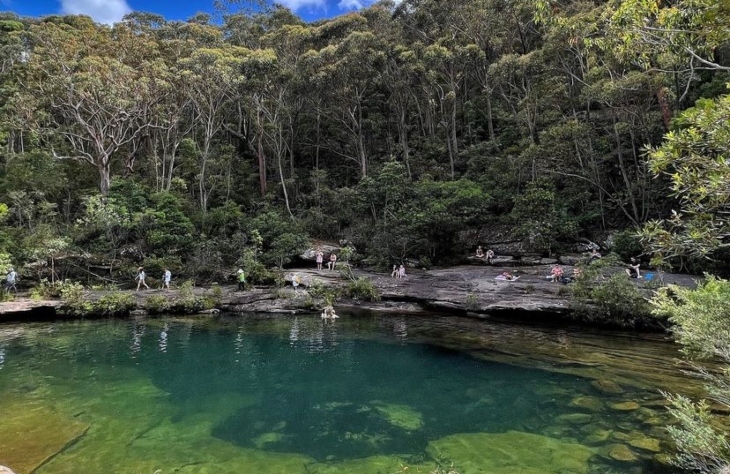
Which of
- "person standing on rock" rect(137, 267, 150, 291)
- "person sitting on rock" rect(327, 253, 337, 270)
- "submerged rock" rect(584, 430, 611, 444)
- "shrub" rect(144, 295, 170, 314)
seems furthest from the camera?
"person sitting on rock" rect(327, 253, 337, 270)

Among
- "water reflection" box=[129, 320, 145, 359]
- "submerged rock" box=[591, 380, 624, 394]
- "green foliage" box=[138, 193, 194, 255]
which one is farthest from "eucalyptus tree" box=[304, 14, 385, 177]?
"submerged rock" box=[591, 380, 624, 394]

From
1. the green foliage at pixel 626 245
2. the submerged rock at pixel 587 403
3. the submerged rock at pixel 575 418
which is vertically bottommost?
the submerged rock at pixel 575 418

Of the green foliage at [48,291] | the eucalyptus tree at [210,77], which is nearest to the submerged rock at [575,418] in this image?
the green foliage at [48,291]

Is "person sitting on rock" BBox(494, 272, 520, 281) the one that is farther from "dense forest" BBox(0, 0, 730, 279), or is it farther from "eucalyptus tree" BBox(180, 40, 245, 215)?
"eucalyptus tree" BBox(180, 40, 245, 215)

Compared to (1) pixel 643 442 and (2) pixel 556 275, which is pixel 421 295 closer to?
(2) pixel 556 275

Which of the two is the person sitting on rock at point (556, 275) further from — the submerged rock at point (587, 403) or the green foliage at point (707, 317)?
the green foliage at point (707, 317)

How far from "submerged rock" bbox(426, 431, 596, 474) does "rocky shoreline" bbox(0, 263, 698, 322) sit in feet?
34.0

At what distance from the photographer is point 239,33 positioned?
3812 cm

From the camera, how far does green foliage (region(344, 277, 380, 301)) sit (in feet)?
69.6

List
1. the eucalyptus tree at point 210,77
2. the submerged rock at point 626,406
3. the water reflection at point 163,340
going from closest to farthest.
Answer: the submerged rock at point 626,406 < the water reflection at point 163,340 < the eucalyptus tree at point 210,77

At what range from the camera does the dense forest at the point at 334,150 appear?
23.4m

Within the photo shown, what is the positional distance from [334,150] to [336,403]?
29.7m

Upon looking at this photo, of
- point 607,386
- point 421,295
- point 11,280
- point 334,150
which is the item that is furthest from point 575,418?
point 334,150

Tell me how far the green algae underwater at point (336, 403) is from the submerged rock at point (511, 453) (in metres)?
0.03
